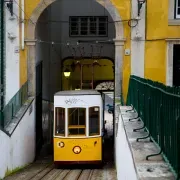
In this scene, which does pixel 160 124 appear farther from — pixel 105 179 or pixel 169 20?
pixel 169 20

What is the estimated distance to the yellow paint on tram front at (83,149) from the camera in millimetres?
16359

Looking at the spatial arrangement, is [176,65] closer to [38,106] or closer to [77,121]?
[77,121]

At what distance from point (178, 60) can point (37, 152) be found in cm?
703

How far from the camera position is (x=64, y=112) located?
53.4ft

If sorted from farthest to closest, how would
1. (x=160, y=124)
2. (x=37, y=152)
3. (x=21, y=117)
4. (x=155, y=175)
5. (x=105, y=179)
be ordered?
1. (x=37, y=152)
2. (x=21, y=117)
3. (x=105, y=179)
4. (x=160, y=124)
5. (x=155, y=175)

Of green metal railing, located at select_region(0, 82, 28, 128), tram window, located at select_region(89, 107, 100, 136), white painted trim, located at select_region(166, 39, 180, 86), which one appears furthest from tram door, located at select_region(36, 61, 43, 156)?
white painted trim, located at select_region(166, 39, 180, 86)

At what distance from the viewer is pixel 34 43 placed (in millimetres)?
18484

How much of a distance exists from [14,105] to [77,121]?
7.13ft

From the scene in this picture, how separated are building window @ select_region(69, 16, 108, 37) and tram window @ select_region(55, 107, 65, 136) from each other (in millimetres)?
8043

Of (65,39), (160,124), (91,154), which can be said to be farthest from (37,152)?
(160,124)

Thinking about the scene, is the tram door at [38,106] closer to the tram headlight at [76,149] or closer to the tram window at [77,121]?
the tram headlight at [76,149]

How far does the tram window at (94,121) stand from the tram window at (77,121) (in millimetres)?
209

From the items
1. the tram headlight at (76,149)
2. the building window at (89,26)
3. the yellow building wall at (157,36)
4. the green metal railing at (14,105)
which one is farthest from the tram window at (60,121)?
the building window at (89,26)

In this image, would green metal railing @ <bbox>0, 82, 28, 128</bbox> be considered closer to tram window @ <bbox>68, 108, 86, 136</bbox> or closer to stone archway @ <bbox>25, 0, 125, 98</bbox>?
stone archway @ <bbox>25, 0, 125, 98</bbox>
